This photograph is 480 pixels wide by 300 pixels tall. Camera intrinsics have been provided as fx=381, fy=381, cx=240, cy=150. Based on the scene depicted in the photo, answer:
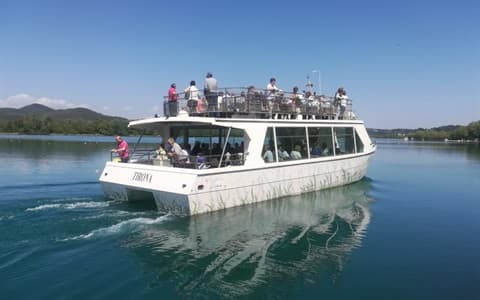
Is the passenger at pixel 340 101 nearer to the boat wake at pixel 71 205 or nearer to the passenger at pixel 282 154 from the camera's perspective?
the passenger at pixel 282 154

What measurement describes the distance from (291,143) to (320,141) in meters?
2.33

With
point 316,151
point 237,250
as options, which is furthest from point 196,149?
point 237,250

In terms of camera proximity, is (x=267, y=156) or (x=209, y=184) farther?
(x=267, y=156)

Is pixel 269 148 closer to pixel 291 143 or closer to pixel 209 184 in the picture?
pixel 291 143

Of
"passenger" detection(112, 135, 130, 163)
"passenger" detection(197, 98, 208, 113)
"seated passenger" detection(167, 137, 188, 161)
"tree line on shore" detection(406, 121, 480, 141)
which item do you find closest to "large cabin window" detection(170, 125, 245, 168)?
"passenger" detection(197, 98, 208, 113)

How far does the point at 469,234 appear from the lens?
496 inches

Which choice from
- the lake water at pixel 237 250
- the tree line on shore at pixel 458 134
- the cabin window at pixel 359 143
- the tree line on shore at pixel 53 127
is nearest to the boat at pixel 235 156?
the lake water at pixel 237 250

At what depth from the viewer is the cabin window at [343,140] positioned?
20022mm

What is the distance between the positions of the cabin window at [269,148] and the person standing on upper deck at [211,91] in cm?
245

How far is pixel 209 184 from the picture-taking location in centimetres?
1301

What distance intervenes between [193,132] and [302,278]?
10.2 metres

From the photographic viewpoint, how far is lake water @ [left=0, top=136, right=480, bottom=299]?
763 cm

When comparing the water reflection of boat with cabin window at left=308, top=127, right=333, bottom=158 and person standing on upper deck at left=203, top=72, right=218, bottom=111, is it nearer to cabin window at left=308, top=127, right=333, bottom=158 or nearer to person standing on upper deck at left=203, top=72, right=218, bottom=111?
cabin window at left=308, top=127, right=333, bottom=158

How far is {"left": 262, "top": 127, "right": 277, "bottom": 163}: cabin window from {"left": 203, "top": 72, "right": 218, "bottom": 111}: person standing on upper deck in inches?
96.3
